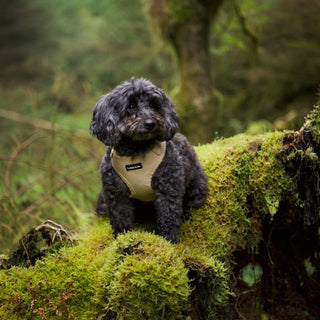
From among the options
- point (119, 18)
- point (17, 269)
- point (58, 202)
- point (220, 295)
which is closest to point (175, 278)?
point (220, 295)

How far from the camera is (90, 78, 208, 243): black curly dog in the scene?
290 centimetres

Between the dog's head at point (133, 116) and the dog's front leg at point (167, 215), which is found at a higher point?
the dog's head at point (133, 116)

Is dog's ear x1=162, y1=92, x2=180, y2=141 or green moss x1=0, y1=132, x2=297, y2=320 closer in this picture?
green moss x1=0, y1=132, x2=297, y2=320

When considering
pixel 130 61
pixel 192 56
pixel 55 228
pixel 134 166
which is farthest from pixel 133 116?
pixel 130 61

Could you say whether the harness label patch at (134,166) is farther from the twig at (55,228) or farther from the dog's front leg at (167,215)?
the twig at (55,228)

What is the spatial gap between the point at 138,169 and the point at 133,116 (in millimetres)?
487

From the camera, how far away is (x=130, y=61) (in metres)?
13.1

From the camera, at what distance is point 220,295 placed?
2.57m

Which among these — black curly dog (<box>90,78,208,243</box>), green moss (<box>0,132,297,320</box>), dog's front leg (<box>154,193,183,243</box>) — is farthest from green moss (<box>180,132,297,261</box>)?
black curly dog (<box>90,78,208,243</box>)

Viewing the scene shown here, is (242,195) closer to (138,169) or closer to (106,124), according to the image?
(138,169)

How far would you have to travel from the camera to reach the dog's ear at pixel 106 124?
2910 mm

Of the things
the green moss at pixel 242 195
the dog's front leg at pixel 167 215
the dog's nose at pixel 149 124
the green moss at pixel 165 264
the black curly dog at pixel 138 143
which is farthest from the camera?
the green moss at pixel 242 195

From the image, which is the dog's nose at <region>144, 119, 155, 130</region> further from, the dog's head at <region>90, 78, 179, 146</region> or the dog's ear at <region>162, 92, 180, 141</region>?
the dog's ear at <region>162, 92, 180, 141</region>

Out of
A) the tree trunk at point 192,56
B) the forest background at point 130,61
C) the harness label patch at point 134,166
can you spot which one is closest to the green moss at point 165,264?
the harness label patch at point 134,166
